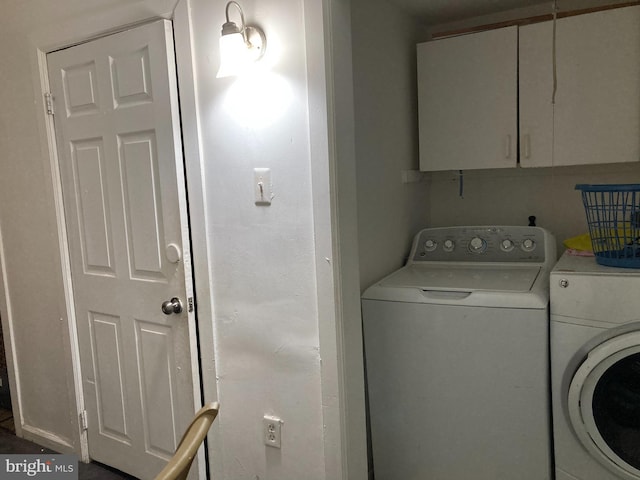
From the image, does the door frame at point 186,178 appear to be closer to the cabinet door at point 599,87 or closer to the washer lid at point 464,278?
the washer lid at point 464,278

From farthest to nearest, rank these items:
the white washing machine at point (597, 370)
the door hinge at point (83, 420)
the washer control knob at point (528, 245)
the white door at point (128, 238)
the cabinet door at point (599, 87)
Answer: the door hinge at point (83, 420) → the washer control knob at point (528, 245) → the cabinet door at point (599, 87) → the white door at point (128, 238) → the white washing machine at point (597, 370)

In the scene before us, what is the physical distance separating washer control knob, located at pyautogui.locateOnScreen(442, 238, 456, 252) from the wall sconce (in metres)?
1.28

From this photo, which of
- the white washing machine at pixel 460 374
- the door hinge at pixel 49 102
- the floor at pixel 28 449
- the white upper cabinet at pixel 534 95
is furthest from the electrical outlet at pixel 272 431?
the door hinge at pixel 49 102

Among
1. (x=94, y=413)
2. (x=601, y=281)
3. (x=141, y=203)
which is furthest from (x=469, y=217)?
(x=94, y=413)

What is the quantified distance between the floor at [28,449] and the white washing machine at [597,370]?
6.09 ft

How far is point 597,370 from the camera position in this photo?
163 cm

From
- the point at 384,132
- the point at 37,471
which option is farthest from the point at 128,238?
the point at 384,132

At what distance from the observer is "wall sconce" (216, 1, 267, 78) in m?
1.50

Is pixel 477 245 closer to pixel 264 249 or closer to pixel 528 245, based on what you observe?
pixel 528 245

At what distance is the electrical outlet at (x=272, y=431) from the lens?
5.81 ft

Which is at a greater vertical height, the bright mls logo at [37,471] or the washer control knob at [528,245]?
the washer control knob at [528,245]

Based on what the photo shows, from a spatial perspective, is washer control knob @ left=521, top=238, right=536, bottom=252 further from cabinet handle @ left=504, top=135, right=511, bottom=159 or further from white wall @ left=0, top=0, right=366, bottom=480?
white wall @ left=0, top=0, right=366, bottom=480

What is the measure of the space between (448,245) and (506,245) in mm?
262

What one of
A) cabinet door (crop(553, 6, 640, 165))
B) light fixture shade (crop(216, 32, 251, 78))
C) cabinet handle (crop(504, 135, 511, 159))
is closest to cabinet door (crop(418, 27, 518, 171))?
cabinet handle (crop(504, 135, 511, 159))
